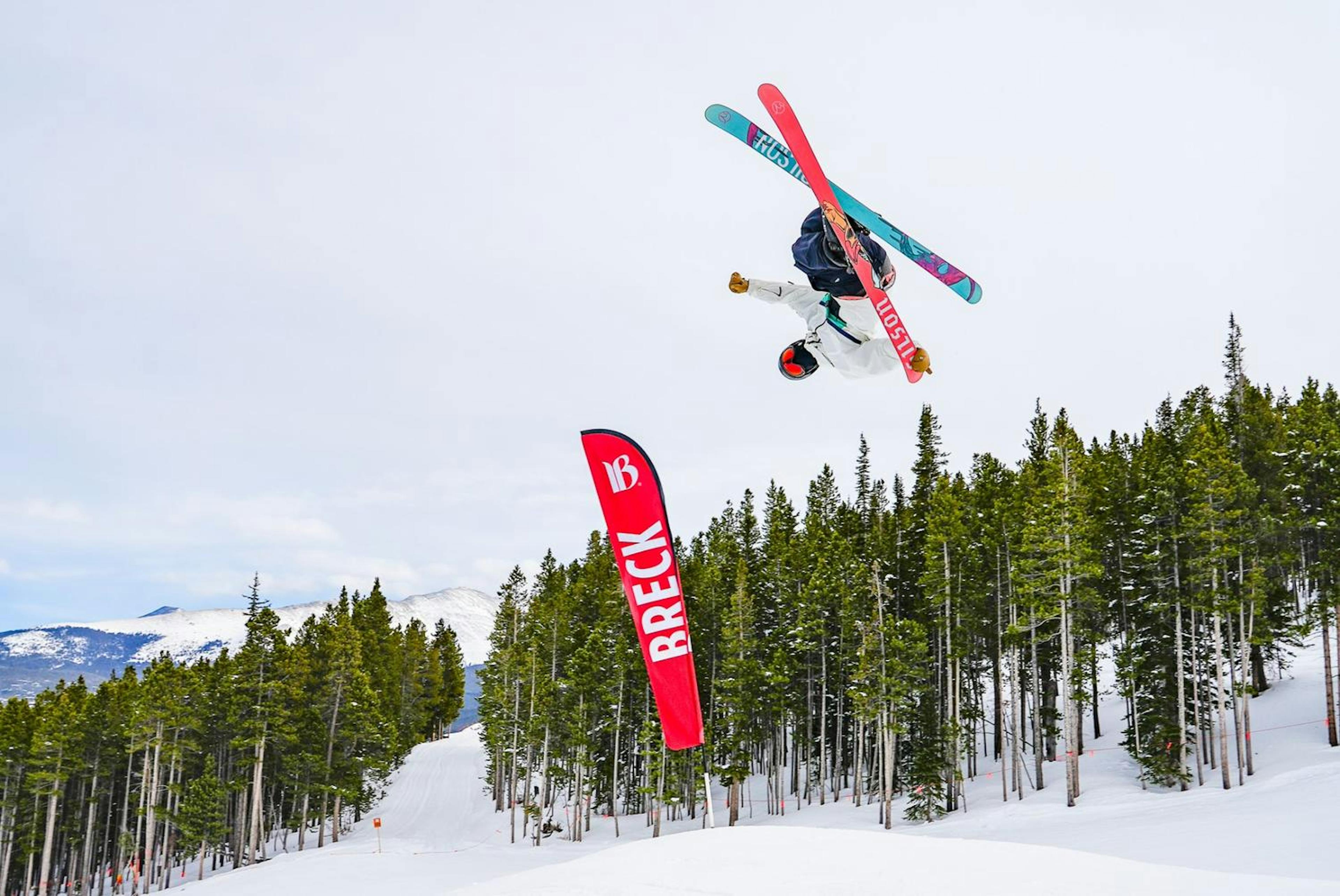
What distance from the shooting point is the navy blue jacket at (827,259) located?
984cm

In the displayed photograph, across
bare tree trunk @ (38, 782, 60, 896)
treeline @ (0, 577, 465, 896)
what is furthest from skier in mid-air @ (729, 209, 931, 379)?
bare tree trunk @ (38, 782, 60, 896)

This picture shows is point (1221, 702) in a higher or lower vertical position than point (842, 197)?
lower

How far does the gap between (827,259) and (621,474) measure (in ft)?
17.1

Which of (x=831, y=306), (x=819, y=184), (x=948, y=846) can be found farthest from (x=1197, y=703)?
(x=819, y=184)

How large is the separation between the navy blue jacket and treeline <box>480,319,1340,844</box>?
2590 centimetres

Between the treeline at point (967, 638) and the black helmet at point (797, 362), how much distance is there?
81.5ft

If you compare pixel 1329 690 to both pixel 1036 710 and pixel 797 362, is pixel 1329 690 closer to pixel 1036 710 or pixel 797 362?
pixel 1036 710

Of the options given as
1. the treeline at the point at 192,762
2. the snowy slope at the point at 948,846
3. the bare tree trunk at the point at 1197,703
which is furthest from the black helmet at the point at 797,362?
the treeline at the point at 192,762

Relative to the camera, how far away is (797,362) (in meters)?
11.2

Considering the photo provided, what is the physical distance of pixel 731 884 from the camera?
10258 mm

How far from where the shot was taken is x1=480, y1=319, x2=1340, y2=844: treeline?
107 feet

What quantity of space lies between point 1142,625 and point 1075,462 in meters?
7.95

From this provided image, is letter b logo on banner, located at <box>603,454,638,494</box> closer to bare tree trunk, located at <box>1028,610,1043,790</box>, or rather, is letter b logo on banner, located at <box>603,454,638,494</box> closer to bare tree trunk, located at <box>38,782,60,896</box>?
bare tree trunk, located at <box>1028,610,1043,790</box>

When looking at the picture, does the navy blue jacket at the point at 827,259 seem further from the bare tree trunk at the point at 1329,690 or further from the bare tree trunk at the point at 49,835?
the bare tree trunk at the point at 49,835
